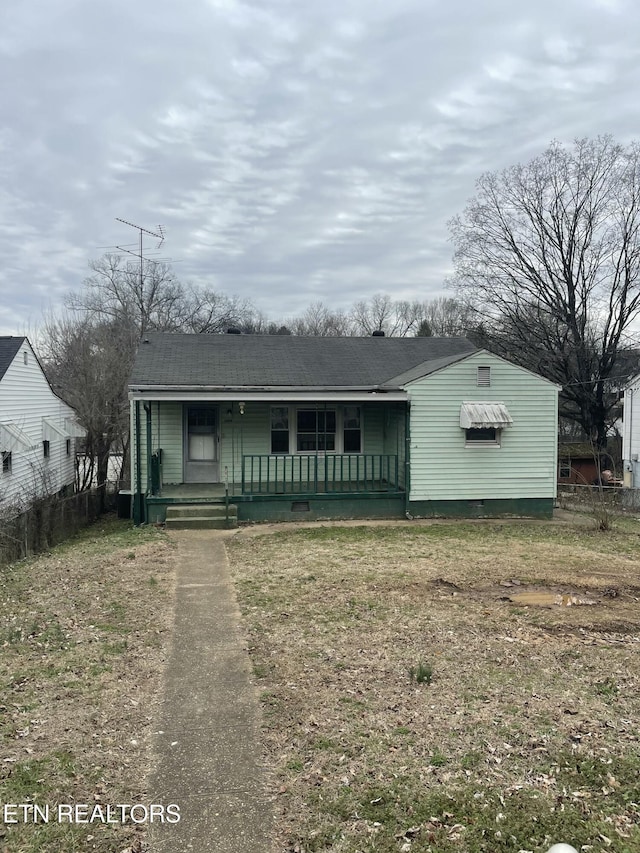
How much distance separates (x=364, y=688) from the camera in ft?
15.2

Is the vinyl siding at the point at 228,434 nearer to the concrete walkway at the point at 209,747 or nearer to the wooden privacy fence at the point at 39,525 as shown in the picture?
the wooden privacy fence at the point at 39,525

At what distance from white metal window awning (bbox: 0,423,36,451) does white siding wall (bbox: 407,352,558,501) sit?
32.9 ft

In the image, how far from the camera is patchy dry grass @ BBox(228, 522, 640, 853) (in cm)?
312

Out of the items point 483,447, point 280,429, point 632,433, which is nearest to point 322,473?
point 280,429

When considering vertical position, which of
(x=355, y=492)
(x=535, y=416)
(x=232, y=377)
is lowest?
(x=355, y=492)

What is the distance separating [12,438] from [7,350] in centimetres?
256

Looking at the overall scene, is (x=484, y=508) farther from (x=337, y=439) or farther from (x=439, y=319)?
(x=439, y=319)

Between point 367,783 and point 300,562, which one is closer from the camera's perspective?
point 367,783

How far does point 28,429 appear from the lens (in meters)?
16.6

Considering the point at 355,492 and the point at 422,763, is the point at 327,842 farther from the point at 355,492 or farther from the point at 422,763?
the point at 355,492

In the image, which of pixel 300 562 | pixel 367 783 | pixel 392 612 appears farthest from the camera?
pixel 300 562

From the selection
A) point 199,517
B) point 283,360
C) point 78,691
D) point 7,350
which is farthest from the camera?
point 7,350

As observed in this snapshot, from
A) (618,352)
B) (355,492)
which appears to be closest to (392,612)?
(355,492)

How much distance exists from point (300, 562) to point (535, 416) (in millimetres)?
7206
